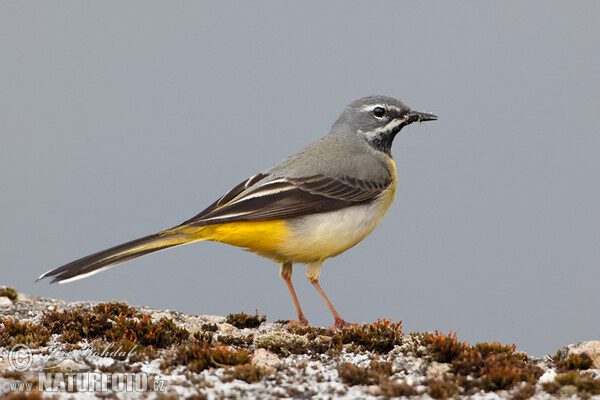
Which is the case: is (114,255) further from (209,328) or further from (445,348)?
(445,348)

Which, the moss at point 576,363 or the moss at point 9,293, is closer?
the moss at point 576,363

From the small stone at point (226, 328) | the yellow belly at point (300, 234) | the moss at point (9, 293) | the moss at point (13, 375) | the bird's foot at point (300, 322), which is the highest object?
the yellow belly at point (300, 234)

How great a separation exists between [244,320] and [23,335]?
3823mm

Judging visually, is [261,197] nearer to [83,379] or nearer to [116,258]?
[116,258]

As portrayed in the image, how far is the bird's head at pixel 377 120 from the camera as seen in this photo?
40.4 feet

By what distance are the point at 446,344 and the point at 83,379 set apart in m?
4.82

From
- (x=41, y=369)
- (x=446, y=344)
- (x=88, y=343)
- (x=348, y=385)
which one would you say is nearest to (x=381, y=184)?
(x=446, y=344)

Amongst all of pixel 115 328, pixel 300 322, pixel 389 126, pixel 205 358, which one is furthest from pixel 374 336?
pixel 389 126

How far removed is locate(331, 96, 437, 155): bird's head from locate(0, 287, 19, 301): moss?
8.24 meters

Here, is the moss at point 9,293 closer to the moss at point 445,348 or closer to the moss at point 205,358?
the moss at point 205,358

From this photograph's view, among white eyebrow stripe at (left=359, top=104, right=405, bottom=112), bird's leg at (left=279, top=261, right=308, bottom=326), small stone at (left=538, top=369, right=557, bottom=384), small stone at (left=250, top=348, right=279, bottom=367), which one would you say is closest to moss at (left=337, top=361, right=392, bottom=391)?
small stone at (left=250, top=348, right=279, bottom=367)

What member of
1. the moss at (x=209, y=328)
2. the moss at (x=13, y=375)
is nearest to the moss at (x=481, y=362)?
the moss at (x=209, y=328)

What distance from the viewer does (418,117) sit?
12.6 m

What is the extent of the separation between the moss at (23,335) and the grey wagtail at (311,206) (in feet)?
4.12
